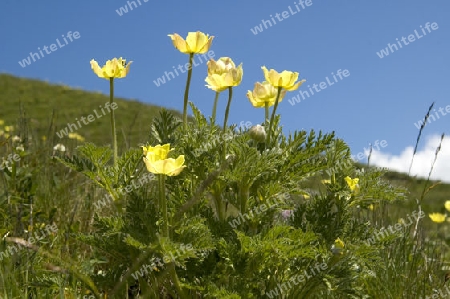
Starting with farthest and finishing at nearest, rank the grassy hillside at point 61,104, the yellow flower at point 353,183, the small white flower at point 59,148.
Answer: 1. the grassy hillside at point 61,104
2. the small white flower at point 59,148
3. the yellow flower at point 353,183

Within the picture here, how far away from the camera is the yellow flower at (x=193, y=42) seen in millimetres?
2125

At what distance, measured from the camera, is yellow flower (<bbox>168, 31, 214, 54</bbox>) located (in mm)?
2125

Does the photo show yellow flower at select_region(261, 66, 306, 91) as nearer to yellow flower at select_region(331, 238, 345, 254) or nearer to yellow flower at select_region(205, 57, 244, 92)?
yellow flower at select_region(205, 57, 244, 92)

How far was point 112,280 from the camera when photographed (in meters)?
2.07

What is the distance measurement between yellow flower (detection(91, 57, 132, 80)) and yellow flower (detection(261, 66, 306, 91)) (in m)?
0.57

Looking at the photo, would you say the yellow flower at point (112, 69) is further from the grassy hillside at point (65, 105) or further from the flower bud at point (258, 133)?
the grassy hillside at point (65, 105)

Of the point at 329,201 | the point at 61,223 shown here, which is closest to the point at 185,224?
the point at 329,201

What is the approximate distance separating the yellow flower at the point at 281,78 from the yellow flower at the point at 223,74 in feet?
0.39

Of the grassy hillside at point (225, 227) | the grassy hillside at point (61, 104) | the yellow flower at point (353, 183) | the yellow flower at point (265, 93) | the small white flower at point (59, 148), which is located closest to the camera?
the grassy hillside at point (225, 227)

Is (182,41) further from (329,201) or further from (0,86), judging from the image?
(0,86)

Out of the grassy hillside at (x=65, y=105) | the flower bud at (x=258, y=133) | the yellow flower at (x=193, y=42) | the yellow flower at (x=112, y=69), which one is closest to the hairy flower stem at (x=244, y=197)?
the flower bud at (x=258, y=133)

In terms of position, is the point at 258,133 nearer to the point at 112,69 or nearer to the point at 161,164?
the point at 161,164

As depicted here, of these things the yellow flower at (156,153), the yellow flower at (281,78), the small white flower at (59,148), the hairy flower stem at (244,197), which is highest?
the small white flower at (59,148)

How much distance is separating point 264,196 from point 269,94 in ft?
1.48
